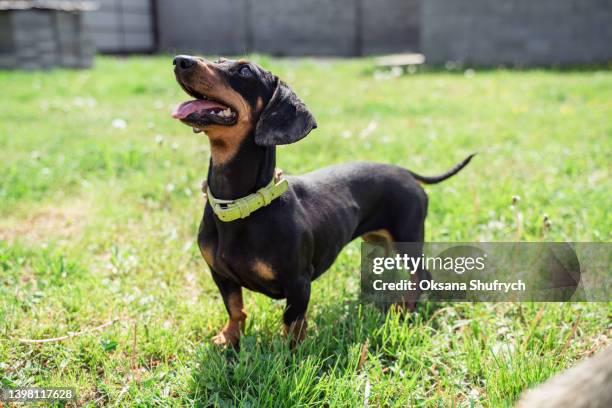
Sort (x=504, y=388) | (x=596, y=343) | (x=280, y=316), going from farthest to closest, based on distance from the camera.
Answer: (x=280, y=316), (x=596, y=343), (x=504, y=388)

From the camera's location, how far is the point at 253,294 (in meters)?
3.09

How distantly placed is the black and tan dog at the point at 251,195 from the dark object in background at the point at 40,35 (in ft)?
37.1

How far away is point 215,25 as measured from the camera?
71.5ft

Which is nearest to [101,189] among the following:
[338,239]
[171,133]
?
[171,133]

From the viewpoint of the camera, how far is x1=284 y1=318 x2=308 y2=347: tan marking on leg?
2.56 metres

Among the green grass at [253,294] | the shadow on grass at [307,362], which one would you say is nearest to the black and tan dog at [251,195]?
the shadow on grass at [307,362]

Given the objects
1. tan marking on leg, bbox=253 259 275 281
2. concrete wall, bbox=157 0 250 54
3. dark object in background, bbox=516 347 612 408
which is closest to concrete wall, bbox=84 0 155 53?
concrete wall, bbox=157 0 250 54

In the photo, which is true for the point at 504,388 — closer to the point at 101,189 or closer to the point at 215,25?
the point at 101,189

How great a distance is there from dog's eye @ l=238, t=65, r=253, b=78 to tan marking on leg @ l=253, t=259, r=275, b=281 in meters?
0.79

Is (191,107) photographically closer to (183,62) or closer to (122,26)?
(183,62)

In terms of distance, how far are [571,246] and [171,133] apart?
4.77 meters

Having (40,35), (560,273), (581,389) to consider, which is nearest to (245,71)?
(581,389)

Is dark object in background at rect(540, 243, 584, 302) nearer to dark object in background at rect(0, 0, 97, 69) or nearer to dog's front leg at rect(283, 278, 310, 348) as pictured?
dog's front leg at rect(283, 278, 310, 348)

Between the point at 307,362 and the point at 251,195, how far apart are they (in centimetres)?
72
